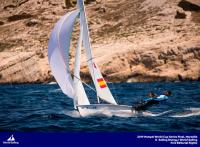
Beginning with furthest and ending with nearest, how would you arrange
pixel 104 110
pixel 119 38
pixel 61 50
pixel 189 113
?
pixel 119 38 < pixel 189 113 < pixel 104 110 < pixel 61 50

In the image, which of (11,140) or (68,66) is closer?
(11,140)

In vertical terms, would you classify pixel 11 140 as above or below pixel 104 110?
above

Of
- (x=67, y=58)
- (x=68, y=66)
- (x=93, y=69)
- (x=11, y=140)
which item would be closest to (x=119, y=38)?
(x=93, y=69)

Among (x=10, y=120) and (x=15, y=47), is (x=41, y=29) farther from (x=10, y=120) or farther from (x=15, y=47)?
(x=10, y=120)

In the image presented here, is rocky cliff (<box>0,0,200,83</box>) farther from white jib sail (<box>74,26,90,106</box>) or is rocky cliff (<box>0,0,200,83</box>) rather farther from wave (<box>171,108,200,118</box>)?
white jib sail (<box>74,26,90,106</box>)

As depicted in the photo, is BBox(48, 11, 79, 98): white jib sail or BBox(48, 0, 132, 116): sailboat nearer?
→ BBox(48, 11, 79, 98): white jib sail

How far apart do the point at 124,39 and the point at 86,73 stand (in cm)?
1767

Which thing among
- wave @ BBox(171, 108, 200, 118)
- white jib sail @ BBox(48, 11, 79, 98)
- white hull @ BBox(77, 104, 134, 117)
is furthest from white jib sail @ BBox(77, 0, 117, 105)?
wave @ BBox(171, 108, 200, 118)

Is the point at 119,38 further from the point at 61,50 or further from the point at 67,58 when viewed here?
the point at 61,50

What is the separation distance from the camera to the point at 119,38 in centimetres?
8362

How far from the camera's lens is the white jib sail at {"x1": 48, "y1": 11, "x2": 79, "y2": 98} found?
81.6 ft

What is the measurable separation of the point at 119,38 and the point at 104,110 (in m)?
57.8

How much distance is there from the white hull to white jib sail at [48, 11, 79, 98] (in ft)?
4.33

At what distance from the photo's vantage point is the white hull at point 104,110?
86.6 feet
